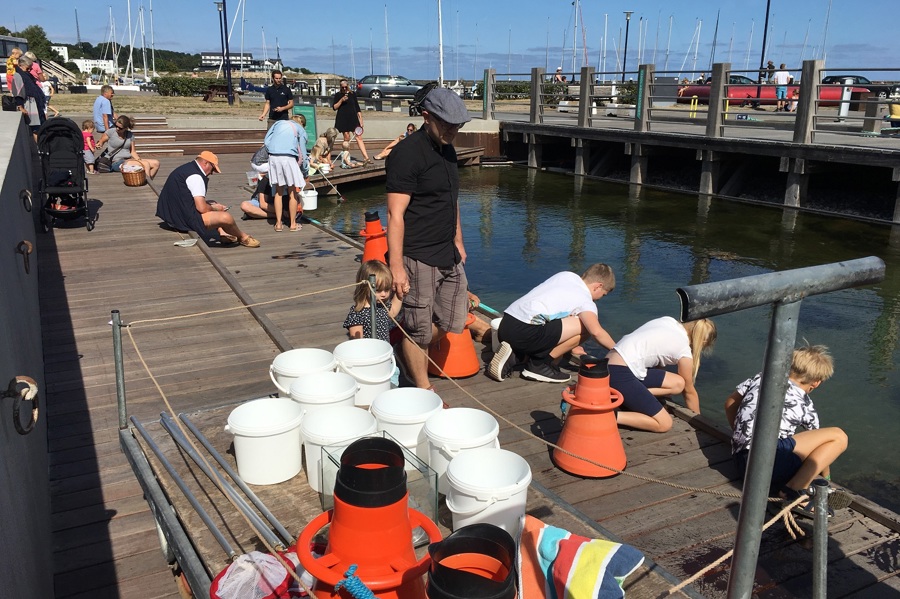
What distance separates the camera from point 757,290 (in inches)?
53.2

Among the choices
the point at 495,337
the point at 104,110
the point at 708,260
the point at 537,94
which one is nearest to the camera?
the point at 495,337

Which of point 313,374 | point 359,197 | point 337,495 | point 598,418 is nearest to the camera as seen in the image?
point 337,495

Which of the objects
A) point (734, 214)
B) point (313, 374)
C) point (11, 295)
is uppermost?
point (11, 295)

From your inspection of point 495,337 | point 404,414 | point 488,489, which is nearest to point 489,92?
point 495,337

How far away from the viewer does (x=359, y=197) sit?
54.2ft

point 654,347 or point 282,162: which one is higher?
point 282,162

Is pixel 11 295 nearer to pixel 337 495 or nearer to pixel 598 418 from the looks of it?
pixel 337 495

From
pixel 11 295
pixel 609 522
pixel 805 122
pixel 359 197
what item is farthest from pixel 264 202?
pixel 805 122

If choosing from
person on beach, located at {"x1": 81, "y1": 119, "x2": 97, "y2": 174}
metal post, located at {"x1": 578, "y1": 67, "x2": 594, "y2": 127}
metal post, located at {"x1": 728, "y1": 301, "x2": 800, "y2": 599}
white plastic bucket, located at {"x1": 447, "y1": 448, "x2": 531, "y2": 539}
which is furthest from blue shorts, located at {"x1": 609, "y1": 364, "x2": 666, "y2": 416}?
metal post, located at {"x1": 578, "y1": 67, "x2": 594, "y2": 127}

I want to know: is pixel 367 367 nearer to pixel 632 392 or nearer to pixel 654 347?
pixel 632 392

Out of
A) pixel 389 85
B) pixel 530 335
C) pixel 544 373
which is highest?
pixel 389 85

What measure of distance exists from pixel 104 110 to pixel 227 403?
12850 millimetres

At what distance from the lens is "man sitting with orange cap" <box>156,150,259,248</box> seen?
29.8 ft

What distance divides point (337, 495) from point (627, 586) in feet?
3.85
